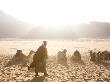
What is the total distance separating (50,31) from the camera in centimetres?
10919

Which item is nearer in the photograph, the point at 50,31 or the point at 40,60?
the point at 40,60

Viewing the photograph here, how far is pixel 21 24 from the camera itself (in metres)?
140

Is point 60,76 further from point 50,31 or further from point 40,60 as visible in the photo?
point 50,31

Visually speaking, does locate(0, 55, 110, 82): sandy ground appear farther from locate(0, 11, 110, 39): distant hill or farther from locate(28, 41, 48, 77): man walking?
locate(0, 11, 110, 39): distant hill

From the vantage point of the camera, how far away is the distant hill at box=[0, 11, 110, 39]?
349 ft

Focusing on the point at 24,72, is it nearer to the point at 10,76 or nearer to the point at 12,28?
the point at 10,76

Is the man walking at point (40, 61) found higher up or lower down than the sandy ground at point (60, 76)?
higher up

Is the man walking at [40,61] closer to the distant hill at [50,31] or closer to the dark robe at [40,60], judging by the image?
the dark robe at [40,60]

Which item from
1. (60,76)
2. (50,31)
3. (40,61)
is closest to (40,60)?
(40,61)

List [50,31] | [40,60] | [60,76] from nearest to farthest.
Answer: [60,76] < [40,60] < [50,31]

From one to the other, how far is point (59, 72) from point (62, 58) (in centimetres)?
639

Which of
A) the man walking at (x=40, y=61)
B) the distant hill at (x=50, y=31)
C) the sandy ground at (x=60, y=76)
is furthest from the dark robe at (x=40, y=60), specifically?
the distant hill at (x=50, y=31)

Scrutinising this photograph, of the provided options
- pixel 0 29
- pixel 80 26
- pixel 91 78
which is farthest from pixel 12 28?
pixel 91 78

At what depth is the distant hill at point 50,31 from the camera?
4190 inches
